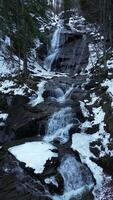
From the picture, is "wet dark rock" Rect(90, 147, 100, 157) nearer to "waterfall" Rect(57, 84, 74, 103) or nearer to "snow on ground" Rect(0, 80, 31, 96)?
"waterfall" Rect(57, 84, 74, 103)

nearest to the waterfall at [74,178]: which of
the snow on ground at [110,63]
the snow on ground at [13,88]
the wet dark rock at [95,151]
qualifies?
the wet dark rock at [95,151]

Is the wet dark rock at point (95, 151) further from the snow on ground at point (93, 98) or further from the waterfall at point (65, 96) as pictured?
the waterfall at point (65, 96)

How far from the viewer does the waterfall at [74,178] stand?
13716mm

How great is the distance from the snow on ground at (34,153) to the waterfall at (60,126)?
1.33 m

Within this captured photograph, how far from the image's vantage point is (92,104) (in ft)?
64.1

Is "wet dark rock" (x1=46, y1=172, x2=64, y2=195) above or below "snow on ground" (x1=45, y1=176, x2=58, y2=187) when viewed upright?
below

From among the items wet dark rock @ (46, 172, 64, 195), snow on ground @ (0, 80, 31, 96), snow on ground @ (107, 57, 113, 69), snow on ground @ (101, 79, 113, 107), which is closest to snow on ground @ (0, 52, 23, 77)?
snow on ground @ (0, 80, 31, 96)

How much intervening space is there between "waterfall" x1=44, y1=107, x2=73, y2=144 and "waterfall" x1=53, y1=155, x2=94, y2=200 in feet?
6.72

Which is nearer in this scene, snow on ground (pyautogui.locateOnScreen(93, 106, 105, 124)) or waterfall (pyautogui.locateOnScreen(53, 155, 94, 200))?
waterfall (pyautogui.locateOnScreen(53, 155, 94, 200))

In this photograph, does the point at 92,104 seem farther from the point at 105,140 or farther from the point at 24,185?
the point at 24,185

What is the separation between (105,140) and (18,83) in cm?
826

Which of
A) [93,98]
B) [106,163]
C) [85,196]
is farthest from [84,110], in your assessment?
[85,196]

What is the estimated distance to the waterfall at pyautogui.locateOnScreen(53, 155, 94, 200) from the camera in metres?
13.7

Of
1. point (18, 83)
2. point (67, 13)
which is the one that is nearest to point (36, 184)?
point (18, 83)
